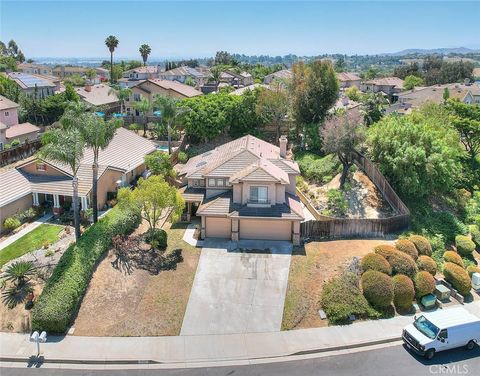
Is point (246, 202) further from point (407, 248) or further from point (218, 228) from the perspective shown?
point (407, 248)

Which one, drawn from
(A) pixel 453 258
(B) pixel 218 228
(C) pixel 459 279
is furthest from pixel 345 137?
(C) pixel 459 279

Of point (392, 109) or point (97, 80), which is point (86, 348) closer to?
point (392, 109)

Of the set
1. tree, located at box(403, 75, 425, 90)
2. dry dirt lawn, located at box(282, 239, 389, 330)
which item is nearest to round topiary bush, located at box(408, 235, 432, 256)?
dry dirt lawn, located at box(282, 239, 389, 330)

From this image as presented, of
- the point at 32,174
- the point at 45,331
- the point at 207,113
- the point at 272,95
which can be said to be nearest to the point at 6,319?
the point at 45,331

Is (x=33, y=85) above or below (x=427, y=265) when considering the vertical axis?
above

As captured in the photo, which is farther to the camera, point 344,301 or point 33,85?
point 33,85

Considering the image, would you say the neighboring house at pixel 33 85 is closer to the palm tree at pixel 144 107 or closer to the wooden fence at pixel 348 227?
the palm tree at pixel 144 107
